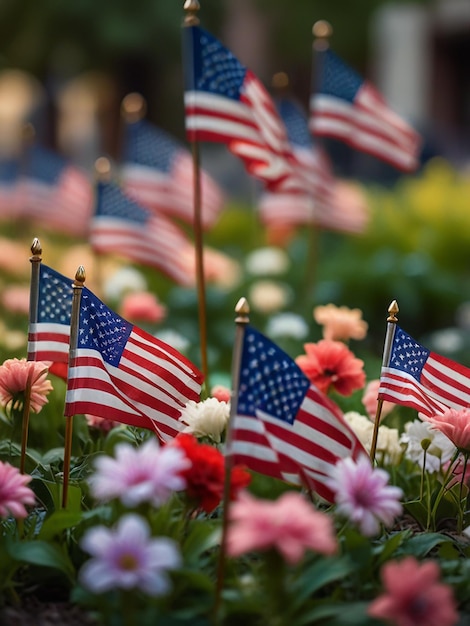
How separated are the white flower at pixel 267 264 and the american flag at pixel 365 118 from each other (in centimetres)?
284

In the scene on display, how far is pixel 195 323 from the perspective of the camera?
7625 millimetres

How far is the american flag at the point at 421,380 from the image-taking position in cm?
311

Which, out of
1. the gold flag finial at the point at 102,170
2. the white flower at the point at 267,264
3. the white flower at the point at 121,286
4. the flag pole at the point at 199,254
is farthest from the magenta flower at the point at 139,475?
the white flower at the point at 267,264

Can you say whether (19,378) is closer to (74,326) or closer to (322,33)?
(74,326)

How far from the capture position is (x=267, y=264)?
853 centimetres

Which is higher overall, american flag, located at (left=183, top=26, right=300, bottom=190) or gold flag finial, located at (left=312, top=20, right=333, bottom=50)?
gold flag finial, located at (left=312, top=20, right=333, bottom=50)

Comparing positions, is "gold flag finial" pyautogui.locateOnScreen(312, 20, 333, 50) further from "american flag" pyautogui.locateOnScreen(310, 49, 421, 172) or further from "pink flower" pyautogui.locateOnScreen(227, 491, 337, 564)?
"pink flower" pyautogui.locateOnScreen(227, 491, 337, 564)

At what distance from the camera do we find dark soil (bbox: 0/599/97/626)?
264 centimetres

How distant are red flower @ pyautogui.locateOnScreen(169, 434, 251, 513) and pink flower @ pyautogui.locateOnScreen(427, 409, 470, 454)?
640 millimetres

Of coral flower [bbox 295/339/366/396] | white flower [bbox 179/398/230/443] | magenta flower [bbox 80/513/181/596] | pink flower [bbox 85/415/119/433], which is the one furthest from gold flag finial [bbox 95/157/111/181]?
magenta flower [bbox 80/513/181/596]

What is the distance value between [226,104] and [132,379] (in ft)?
5.21

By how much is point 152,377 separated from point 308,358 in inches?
25.4

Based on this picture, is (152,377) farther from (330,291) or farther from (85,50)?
(85,50)

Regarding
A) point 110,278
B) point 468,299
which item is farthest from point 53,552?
point 468,299
